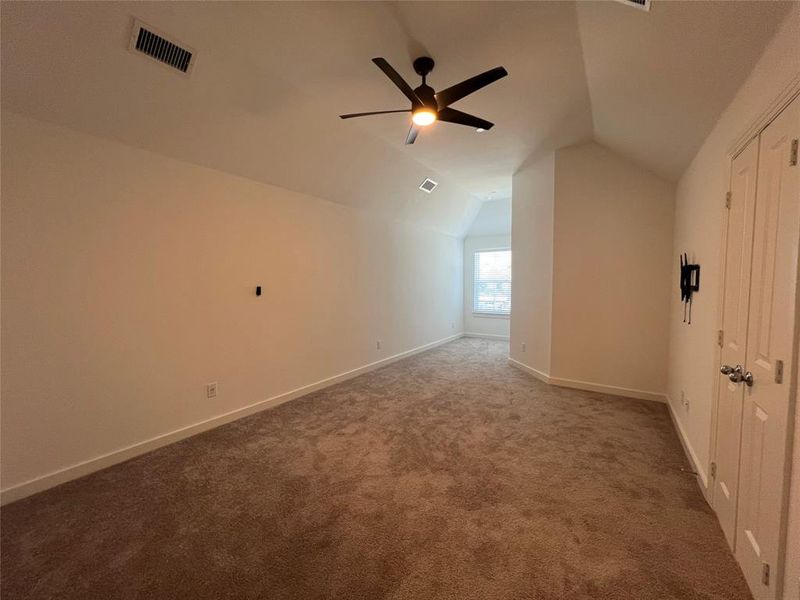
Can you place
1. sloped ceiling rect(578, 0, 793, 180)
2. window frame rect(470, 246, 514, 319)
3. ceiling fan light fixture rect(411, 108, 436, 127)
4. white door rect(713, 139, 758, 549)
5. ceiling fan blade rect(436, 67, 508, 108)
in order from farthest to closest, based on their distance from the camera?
window frame rect(470, 246, 514, 319) → ceiling fan light fixture rect(411, 108, 436, 127) → ceiling fan blade rect(436, 67, 508, 108) → white door rect(713, 139, 758, 549) → sloped ceiling rect(578, 0, 793, 180)

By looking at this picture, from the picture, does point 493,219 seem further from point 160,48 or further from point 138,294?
point 138,294

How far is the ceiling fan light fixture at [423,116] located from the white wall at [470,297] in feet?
18.1

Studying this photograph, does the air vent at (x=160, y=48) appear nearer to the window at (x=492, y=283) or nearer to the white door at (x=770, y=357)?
the white door at (x=770, y=357)

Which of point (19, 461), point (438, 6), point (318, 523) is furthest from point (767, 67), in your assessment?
point (19, 461)

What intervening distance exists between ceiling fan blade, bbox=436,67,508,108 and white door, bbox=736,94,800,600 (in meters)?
1.40

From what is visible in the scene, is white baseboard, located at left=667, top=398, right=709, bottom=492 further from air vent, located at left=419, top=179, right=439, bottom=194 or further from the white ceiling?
air vent, located at left=419, top=179, right=439, bottom=194

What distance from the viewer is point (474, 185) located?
6.09 metres

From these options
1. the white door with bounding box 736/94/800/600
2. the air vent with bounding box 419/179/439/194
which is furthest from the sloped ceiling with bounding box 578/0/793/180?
the air vent with bounding box 419/179/439/194

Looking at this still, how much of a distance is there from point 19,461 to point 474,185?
6340 mm

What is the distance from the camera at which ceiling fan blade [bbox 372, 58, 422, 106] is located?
6.68 ft

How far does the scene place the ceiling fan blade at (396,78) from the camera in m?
2.04

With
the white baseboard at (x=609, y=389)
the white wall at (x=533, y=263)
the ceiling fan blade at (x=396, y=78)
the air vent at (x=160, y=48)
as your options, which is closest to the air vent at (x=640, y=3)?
Result: the ceiling fan blade at (x=396, y=78)

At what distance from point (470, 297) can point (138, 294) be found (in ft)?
22.0

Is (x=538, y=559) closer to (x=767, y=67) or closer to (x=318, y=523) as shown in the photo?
(x=318, y=523)
